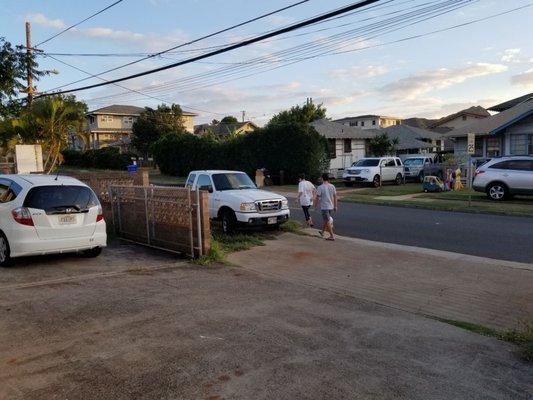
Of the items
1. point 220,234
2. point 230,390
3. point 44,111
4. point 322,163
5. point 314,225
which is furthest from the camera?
point 322,163

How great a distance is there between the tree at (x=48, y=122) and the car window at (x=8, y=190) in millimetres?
17648

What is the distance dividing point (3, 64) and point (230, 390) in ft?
44.4

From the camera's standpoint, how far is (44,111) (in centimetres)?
2572

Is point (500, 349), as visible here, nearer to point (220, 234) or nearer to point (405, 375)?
point (405, 375)

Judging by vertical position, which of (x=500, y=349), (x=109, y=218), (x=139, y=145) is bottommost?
(x=500, y=349)

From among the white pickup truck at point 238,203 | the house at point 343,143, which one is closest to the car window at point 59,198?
the white pickup truck at point 238,203

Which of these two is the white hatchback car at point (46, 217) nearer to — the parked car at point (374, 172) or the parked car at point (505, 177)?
the parked car at point (505, 177)

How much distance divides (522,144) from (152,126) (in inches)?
1571

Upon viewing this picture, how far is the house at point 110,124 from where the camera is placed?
7225cm

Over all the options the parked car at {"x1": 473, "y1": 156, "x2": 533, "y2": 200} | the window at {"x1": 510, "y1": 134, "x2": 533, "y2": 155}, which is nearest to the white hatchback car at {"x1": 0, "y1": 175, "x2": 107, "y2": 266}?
the parked car at {"x1": 473, "y1": 156, "x2": 533, "y2": 200}

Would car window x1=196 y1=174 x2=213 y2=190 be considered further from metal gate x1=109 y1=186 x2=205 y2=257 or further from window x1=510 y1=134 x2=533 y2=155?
window x1=510 y1=134 x2=533 y2=155

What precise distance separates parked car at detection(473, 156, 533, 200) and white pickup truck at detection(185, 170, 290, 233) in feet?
40.8

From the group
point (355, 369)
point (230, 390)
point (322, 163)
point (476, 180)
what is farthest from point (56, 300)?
point (322, 163)

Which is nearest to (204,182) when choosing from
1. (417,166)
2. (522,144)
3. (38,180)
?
(38,180)
